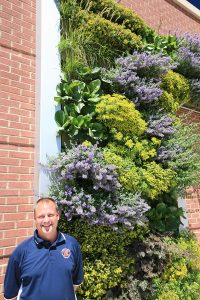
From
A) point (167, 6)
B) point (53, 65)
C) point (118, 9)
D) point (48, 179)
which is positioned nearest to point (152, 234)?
point (48, 179)

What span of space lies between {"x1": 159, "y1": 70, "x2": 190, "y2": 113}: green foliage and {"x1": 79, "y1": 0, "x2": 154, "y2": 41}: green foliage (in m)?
0.87

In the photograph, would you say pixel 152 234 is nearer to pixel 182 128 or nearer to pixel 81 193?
pixel 81 193

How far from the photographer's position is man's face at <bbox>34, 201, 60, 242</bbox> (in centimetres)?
246

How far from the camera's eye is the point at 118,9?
5.13 m

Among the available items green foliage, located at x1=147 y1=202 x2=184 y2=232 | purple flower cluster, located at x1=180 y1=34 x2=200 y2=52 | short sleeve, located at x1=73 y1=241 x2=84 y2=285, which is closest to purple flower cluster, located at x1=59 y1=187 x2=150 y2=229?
green foliage, located at x1=147 y1=202 x2=184 y2=232

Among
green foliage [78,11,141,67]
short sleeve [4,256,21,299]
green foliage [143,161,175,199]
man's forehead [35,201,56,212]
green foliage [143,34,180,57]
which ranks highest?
green foliage [143,34,180,57]

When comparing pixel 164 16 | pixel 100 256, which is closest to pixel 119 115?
pixel 100 256

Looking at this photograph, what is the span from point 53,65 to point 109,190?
1775 millimetres

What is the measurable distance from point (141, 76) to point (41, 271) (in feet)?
11.1

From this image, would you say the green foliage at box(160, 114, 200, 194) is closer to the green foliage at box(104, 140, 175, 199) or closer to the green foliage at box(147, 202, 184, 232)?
the green foliage at box(104, 140, 175, 199)

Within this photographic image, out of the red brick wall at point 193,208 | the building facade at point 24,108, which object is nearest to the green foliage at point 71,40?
the building facade at point 24,108

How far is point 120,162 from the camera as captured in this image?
388 cm

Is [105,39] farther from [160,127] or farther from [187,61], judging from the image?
[187,61]

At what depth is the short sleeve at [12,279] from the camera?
7.90 feet
